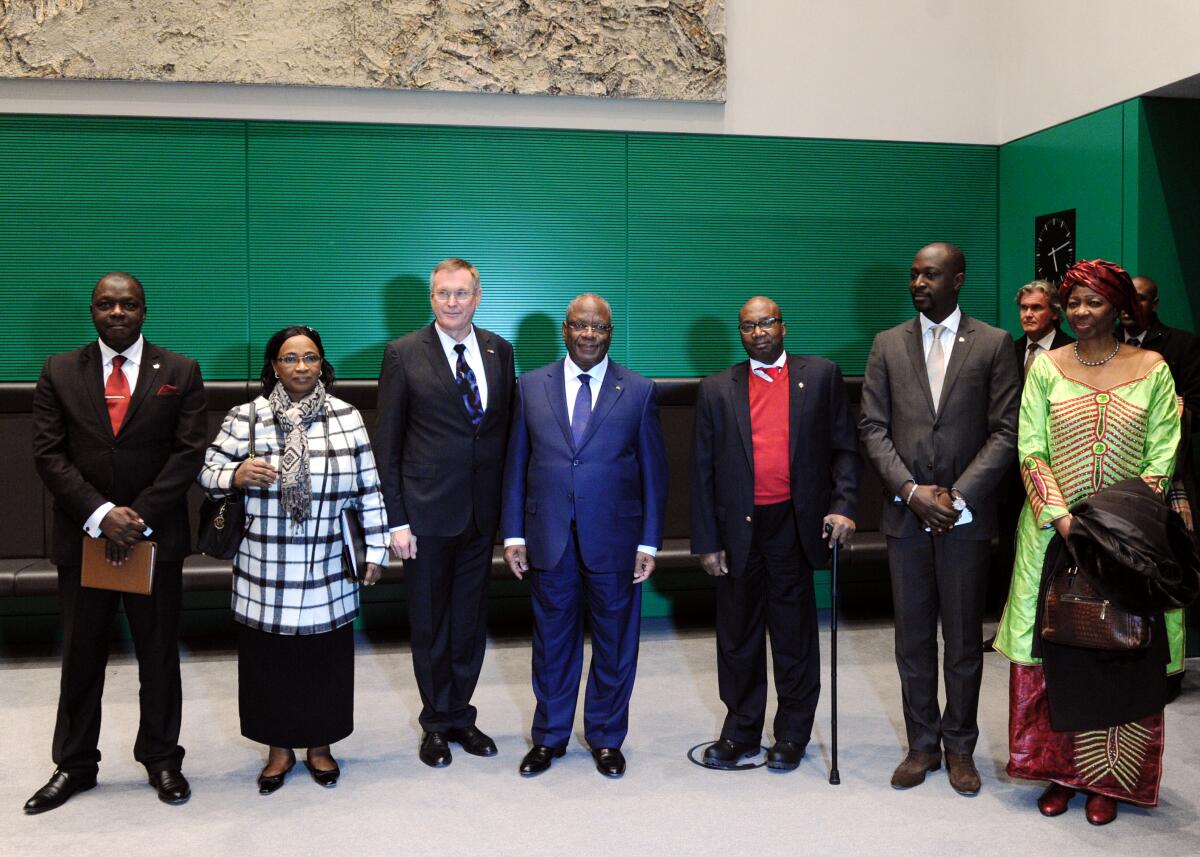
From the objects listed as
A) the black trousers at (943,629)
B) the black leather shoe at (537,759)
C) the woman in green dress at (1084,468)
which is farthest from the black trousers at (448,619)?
the woman in green dress at (1084,468)

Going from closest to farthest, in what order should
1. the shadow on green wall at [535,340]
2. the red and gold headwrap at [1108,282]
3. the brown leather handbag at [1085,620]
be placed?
the brown leather handbag at [1085,620] < the red and gold headwrap at [1108,282] < the shadow on green wall at [535,340]

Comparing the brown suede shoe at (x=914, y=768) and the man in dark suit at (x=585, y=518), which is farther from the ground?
the man in dark suit at (x=585, y=518)

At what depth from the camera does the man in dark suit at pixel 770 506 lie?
3854 mm

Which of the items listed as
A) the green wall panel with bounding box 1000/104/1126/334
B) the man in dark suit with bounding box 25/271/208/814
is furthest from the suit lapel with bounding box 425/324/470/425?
the green wall panel with bounding box 1000/104/1126/334

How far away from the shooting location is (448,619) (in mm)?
4156

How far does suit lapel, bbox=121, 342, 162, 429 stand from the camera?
365 cm

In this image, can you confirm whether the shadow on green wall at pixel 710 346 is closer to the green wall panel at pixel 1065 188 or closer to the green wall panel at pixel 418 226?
the green wall panel at pixel 418 226

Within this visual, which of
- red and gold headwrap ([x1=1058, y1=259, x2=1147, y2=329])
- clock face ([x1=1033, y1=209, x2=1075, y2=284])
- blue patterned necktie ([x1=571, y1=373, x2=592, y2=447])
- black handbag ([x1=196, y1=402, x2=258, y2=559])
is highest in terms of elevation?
clock face ([x1=1033, y1=209, x2=1075, y2=284])

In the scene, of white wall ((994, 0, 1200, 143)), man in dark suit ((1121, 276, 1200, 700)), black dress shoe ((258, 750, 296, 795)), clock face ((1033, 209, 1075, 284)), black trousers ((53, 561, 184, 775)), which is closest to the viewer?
black trousers ((53, 561, 184, 775))

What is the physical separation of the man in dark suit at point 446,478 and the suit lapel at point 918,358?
1429 mm

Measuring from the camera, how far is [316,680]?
3.78 m

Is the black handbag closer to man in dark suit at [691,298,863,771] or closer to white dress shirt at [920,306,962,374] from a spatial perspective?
man in dark suit at [691,298,863,771]

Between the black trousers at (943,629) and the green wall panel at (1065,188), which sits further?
the green wall panel at (1065,188)

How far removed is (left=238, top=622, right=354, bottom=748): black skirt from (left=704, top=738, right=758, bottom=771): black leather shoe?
1.29 meters
